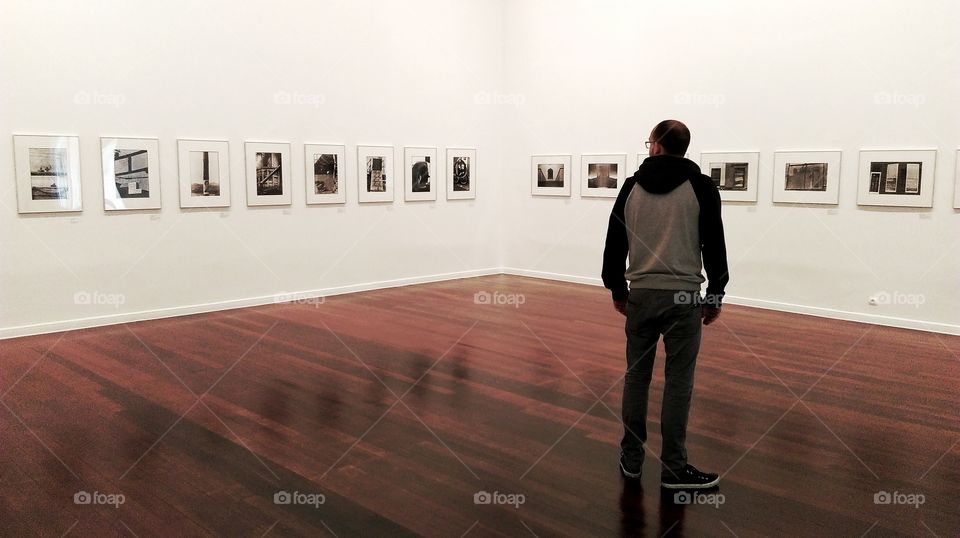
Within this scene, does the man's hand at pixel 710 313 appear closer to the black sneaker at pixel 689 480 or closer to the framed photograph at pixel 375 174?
the black sneaker at pixel 689 480

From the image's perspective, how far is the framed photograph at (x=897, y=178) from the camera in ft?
40.9

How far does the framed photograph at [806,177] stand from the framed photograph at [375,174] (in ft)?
25.7

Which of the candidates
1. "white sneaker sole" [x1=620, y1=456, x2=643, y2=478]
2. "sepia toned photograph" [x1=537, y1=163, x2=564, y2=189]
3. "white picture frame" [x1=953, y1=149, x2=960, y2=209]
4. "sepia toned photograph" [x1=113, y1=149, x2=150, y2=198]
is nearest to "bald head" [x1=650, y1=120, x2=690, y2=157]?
"white sneaker sole" [x1=620, y1=456, x2=643, y2=478]

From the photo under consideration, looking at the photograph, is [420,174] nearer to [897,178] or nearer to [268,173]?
[268,173]

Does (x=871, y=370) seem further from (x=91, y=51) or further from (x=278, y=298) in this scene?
(x=91, y=51)

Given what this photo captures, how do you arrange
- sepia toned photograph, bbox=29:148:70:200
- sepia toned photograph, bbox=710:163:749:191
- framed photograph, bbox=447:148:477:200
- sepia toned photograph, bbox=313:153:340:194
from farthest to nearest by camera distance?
framed photograph, bbox=447:148:477:200
sepia toned photograph, bbox=313:153:340:194
sepia toned photograph, bbox=710:163:749:191
sepia toned photograph, bbox=29:148:70:200

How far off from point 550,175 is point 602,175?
1.54 meters

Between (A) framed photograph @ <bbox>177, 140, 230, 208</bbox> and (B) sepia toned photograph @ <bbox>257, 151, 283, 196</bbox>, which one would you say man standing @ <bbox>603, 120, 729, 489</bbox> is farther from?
(B) sepia toned photograph @ <bbox>257, 151, 283, 196</bbox>

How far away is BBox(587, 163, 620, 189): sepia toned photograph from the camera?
16906 millimetres

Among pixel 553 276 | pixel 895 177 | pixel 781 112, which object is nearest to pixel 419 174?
pixel 553 276

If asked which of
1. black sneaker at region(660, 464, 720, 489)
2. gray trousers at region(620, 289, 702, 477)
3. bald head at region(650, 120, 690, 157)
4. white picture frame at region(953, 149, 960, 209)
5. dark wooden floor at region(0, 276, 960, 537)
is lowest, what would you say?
dark wooden floor at region(0, 276, 960, 537)

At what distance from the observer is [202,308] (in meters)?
13.7

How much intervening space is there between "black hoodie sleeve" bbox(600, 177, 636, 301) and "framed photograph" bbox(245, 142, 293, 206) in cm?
Answer: 987

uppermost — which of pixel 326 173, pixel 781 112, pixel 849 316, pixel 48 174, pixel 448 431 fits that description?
pixel 781 112
